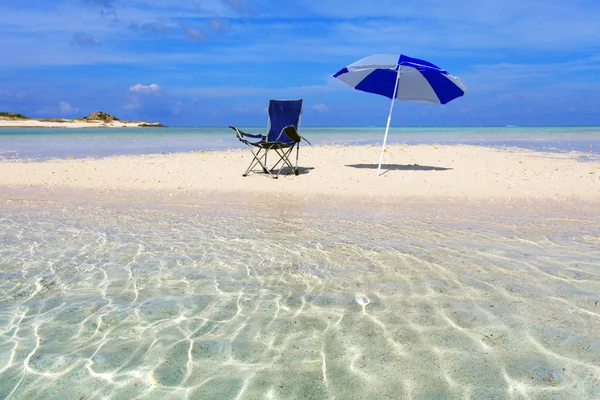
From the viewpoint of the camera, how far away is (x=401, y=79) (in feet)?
27.2

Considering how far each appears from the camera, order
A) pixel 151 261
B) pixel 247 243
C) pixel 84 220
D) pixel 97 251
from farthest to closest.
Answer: pixel 84 220 → pixel 247 243 → pixel 97 251 → pixel 151 261

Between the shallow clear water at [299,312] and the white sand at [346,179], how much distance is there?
2201 mm

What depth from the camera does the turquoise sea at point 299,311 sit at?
6.03 ft

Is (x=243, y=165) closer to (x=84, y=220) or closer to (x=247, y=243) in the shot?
(x=84, y=220)

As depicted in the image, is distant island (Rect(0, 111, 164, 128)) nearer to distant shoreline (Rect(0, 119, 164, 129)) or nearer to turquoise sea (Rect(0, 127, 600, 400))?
distant shoreline (Rect(0, 119, 164, 129))

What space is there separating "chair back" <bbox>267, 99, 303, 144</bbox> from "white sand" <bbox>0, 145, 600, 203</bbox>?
2.78 feet

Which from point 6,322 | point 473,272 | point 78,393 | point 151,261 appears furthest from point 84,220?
point 473,272

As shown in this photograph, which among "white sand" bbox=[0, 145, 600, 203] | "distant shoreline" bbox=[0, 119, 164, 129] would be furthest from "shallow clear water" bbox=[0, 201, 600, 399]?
"distant shoreline" bbox=[0, 119, 164, 129]

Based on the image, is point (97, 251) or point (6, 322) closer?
point (6, 322)

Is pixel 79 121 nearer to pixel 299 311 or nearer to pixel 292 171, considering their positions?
pixel 292 171

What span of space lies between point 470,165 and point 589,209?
14.6ft

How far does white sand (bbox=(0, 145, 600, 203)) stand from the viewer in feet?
21.0

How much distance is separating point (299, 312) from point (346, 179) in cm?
534

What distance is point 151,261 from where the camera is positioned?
3.30m
